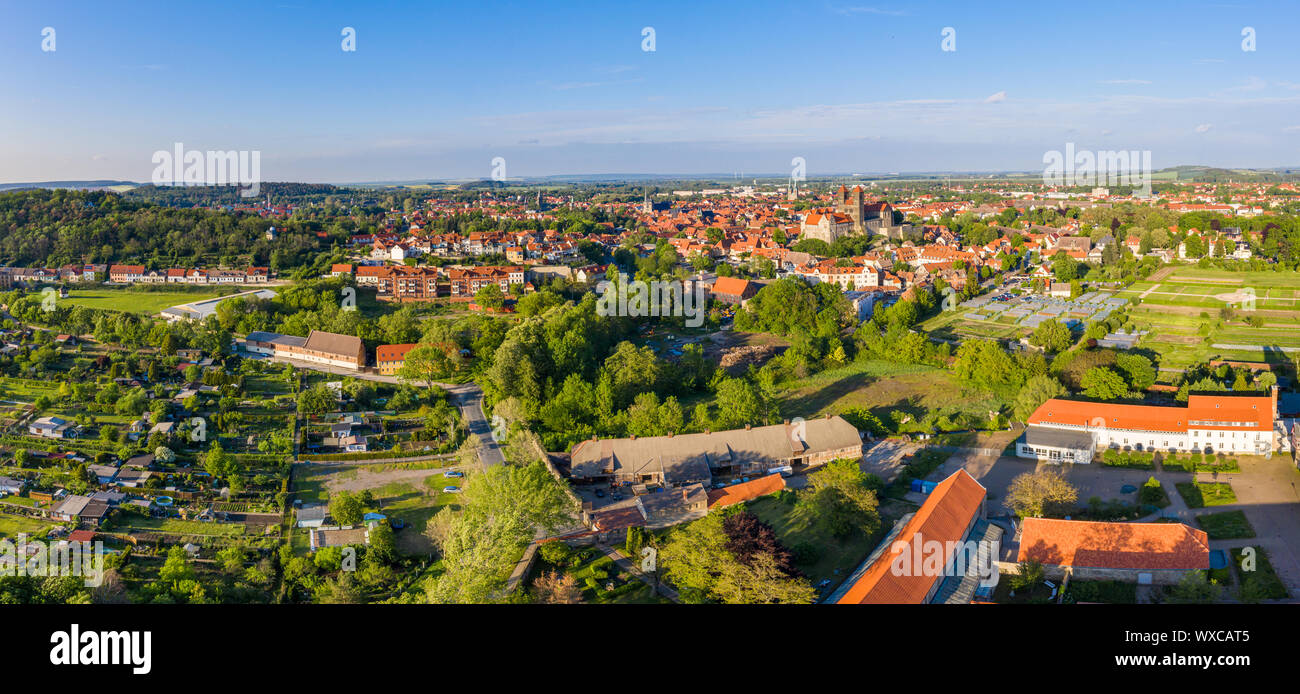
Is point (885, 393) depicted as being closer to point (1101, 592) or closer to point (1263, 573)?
point (1263, 573)

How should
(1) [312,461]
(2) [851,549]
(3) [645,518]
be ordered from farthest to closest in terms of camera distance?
(1) [312,461] → (3) [645,518] → (2) [851,549]

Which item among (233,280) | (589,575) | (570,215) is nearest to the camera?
(589,575)

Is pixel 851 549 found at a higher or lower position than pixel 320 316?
lower

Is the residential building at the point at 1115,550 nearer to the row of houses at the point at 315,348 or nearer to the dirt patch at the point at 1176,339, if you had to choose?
the dirt patch at the point at 1176,339

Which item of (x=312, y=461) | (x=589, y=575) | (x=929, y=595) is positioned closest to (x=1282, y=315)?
(x=929, y=595)

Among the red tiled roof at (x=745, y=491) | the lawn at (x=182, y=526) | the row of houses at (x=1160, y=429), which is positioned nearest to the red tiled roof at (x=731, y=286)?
the row of houses at (x=1160, y=429)

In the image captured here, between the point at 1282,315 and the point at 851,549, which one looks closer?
the point at 851,549
